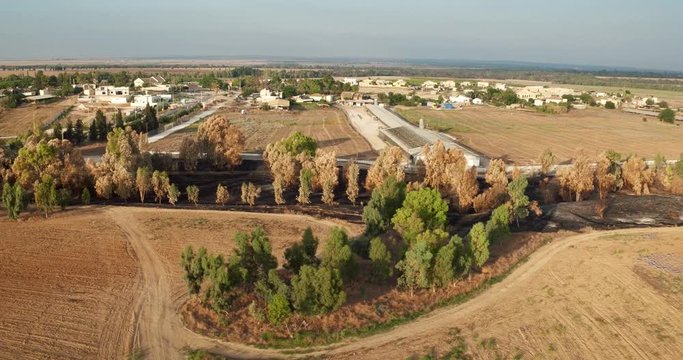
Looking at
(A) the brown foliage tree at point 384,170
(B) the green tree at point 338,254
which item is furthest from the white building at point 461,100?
(B) the green tree at point 338,254

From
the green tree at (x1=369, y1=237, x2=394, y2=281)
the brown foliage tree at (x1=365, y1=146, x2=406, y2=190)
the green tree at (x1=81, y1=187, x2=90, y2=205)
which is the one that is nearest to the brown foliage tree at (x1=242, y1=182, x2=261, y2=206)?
the brown foliage tree at (x1=365, y1=146, x2=406, y2=190)

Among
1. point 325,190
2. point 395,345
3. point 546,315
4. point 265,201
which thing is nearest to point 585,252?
point 546,315

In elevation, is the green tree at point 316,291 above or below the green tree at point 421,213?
below

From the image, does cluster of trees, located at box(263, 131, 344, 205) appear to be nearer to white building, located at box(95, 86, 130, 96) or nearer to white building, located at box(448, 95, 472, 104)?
white building, located at box(95, 86, 130, 96)

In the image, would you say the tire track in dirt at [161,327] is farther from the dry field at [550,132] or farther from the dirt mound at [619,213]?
the dry field at [550,132]

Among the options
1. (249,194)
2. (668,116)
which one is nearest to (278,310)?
(249,194)

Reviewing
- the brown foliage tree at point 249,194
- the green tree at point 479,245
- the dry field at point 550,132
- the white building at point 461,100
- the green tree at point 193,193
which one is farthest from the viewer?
the white building at point 461,100

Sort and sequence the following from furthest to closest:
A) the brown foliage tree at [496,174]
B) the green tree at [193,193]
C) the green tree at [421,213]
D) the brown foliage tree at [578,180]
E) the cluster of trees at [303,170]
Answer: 1. the brown foliage tree at [496,174]
2. the brown foliage tree at [578,180]
3. the cluster of trees at [303,170]
4. the green tree at [193,193]
5. the green tree at [421,213]
